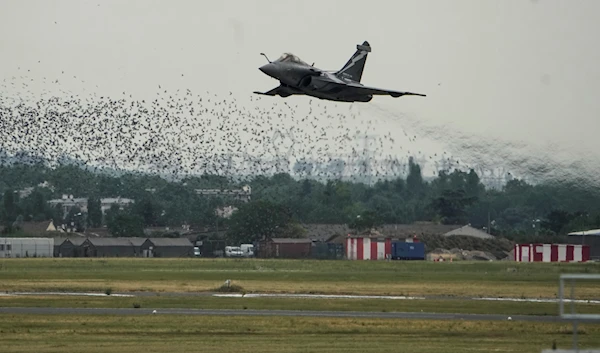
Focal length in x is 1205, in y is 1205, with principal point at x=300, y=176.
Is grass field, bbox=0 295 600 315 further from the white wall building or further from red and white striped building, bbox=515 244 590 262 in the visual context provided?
the white wall building

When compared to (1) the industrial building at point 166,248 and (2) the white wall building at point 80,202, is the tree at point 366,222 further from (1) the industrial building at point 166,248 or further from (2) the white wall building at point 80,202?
(2) the white wall building at point 80,202

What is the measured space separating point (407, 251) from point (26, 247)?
38378 millimetres

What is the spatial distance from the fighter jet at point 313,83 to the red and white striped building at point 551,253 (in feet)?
183

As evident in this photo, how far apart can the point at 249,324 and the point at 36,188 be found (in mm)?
133575

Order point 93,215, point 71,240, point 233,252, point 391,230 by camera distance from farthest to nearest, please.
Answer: point 93,215 → point 391,230 → point 71,240 → point 233,252

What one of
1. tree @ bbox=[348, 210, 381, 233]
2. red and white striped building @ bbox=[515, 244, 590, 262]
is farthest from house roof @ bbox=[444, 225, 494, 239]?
red and white striped building @ bbox=[515, 244, 590, 262]

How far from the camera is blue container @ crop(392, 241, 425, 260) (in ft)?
385

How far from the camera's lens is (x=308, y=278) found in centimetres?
7738

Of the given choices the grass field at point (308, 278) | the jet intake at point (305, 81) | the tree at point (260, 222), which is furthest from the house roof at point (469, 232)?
the jet intake at point (305, 81)

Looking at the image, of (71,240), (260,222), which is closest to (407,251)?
(260,222)

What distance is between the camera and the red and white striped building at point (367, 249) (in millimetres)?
119812

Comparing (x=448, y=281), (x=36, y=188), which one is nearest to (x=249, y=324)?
(x=448, y=281)


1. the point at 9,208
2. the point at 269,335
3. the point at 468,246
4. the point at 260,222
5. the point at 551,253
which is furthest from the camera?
the point at 9,208

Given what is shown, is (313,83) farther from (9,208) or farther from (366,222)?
(9,208)
